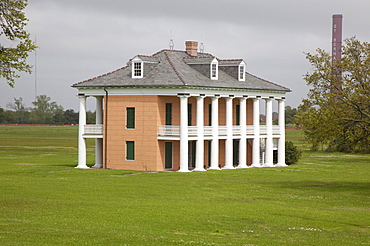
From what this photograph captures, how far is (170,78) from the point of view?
56.0 m

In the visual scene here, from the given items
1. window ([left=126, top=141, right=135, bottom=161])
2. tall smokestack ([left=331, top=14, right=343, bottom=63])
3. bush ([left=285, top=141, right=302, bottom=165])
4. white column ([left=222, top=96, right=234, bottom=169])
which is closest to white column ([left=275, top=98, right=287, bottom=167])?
bush ([left=285, top=141, right=302, bottom=165])

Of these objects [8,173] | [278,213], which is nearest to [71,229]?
[278,213]

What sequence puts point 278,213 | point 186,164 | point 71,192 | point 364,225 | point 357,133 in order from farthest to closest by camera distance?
point 186,164
point 357,133
point 71,192
point 278,213
point 364,225

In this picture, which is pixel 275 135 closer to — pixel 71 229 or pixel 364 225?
pixel 364 225

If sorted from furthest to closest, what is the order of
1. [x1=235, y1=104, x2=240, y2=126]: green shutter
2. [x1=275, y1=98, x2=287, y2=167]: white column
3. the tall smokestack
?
the tall smokestack, [x1=275, y1=98, x2=287, y2=167]: white column, [x1=235, y1=104, x2=240, y2=126]: green shutter

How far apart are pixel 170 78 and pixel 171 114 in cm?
302

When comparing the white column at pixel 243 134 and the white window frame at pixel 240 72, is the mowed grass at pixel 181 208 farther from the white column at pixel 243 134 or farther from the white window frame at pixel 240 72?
→ the white window frame at pixel 240 72

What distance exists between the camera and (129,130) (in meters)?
56.9

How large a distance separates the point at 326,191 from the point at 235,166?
22.4 m

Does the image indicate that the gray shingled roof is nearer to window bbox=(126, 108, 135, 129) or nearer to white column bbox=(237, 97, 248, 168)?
white column bbox=(237, 97, 248, 168)

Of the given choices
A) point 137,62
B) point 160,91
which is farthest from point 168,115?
point 137,62

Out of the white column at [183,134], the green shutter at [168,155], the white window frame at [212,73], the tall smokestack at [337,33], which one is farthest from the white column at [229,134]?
the tall smokestack at [337,33]

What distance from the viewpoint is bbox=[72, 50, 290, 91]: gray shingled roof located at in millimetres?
55906

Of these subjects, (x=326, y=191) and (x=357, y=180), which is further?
(x=357, y=180)
